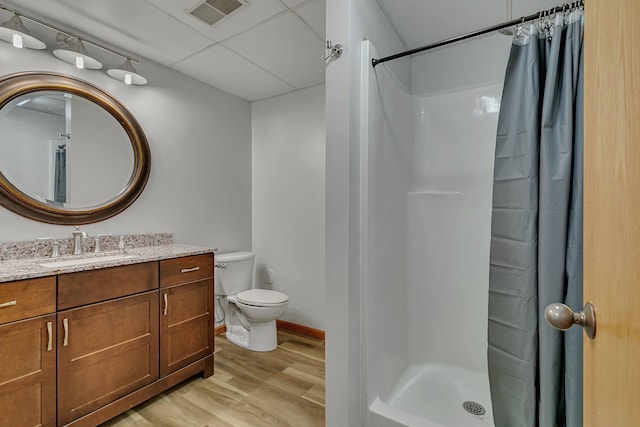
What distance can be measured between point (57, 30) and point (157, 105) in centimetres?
70

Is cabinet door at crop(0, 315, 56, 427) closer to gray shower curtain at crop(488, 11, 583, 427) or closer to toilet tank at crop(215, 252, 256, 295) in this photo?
toilet tank at crop(215, 252, 256, 295)

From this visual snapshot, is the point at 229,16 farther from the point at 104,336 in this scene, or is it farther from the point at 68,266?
the point at 104,336

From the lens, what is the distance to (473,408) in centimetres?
164

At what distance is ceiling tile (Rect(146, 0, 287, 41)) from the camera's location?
5.54 feet

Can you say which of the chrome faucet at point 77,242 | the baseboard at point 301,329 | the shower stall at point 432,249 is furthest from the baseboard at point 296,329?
the chrome faucet at point 77,242

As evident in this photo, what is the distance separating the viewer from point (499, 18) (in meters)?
1.77

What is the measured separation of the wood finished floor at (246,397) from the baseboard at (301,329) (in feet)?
1.00

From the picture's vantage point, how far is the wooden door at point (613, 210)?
15.1 inches

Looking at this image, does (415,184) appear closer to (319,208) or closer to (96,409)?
(319,208)

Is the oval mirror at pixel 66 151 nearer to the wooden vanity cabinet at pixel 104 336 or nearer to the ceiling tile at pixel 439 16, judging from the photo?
the wooden vanity cabinet at pixel 104 336

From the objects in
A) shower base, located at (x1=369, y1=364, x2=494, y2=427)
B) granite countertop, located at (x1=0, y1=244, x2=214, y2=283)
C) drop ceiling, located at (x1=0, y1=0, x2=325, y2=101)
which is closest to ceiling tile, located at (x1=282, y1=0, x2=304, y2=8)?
drop ceiling, located at (x1=0, y1=0, x2=325, y2=101)

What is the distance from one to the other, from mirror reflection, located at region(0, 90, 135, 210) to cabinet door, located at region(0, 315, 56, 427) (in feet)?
2.83

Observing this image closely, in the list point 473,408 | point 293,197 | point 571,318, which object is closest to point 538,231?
point 571,318

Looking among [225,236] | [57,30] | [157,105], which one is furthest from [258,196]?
[57,30]
